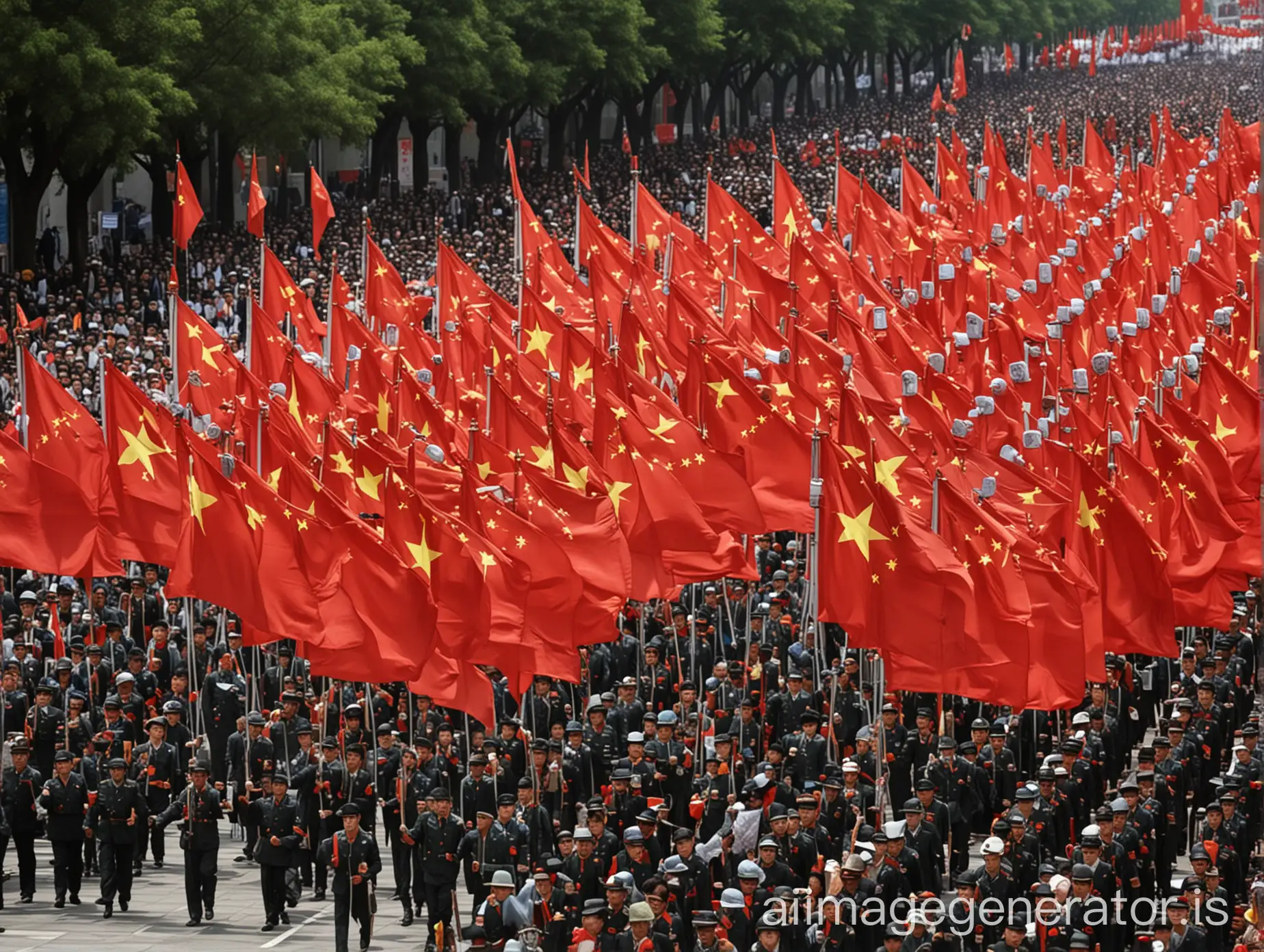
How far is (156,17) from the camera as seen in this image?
49.8 metres

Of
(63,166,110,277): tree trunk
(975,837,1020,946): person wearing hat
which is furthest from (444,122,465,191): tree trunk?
(975,837,1020,946): person wearing hat

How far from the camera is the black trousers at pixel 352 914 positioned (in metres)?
18.4

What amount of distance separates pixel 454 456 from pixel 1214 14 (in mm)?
175820

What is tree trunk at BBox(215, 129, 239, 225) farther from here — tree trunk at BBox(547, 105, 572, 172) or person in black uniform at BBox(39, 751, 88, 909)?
person in black uniform at BBox(39, 751, 88, 909)

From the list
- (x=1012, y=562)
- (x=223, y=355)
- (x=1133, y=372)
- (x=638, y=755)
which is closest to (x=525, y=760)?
(x=638, y=755)

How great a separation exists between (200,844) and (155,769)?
138 centimetres

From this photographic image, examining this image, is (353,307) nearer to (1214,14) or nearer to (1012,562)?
(1012,562)

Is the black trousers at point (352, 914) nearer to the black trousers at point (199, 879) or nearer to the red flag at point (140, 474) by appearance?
the black trousers at point (199, 879)

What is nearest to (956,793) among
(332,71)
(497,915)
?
(497,915)

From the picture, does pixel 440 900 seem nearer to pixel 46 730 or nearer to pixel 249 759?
pixel 249 759

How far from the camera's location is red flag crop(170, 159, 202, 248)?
3422 cm

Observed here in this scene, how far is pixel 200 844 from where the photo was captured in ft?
63.7

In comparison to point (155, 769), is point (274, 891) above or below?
below

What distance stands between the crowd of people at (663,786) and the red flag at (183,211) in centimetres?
696
